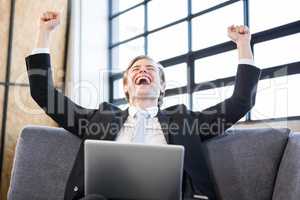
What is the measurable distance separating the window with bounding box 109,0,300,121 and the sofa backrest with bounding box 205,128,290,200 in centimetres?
52

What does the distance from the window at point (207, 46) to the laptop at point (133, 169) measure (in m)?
1.12

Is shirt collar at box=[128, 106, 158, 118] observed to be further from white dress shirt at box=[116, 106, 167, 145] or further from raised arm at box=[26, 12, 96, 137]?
raised arm at box=[26, 12, 96, 137]

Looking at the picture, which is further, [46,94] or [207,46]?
[207,46]

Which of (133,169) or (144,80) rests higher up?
(144,80)

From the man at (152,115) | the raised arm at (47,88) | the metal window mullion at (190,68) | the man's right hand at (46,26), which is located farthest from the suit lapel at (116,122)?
the metal window mullion at (190,68)

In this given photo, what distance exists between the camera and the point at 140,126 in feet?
6.07

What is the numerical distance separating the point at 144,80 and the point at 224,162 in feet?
1.79

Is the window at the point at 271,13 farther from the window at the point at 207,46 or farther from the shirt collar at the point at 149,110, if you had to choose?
the shirt collar at the point at 149,110

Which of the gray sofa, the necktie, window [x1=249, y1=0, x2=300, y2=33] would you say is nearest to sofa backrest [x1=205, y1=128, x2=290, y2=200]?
the gray sofa

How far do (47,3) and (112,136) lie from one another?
2.20m

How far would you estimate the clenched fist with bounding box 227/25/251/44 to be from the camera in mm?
1829

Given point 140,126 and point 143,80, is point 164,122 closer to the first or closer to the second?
point 140,126

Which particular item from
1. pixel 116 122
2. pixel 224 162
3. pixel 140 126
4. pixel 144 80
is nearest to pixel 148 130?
pixel 140 126

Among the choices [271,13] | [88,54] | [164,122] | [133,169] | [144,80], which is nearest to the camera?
[133,169]
